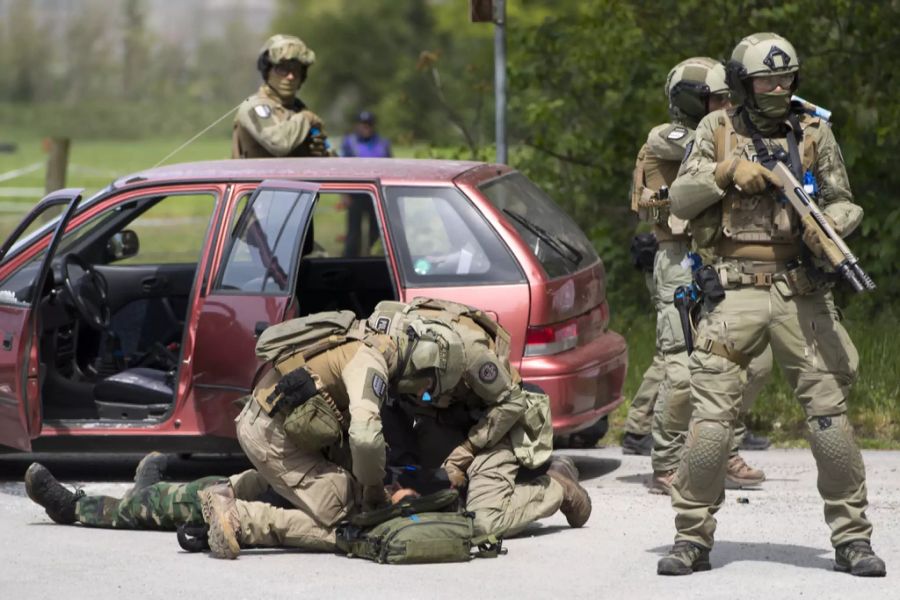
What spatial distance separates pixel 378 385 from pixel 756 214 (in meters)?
1.53

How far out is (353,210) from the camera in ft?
43.6

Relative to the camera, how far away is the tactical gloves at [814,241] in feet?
21.4

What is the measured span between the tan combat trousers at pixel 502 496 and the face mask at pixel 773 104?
5.64 feet

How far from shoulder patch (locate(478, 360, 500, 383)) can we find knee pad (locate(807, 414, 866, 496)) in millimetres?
1250

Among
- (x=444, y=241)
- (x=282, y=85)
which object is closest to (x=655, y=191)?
(x=444, y=241)

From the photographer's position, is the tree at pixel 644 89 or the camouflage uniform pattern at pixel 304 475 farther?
the tree at pixel 644 89

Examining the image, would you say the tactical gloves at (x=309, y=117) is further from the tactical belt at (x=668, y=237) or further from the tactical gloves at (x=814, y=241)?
the tactical gloves at (x=814, y=241)

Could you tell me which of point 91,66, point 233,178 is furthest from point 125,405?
point 91,66

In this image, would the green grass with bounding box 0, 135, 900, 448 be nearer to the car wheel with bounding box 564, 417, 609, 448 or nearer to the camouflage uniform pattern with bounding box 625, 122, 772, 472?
the car wheel with bounding box 564, 417, 609, 448

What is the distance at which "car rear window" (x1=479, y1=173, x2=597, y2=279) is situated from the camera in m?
8.55

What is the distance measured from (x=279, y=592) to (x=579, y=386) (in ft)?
7.56

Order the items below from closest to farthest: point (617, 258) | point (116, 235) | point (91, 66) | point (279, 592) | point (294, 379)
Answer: point (279, 592), point (294, 379), point (116, 235), point (617, 258), point (91, 66)

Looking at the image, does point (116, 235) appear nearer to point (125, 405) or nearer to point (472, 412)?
point (125, 405)

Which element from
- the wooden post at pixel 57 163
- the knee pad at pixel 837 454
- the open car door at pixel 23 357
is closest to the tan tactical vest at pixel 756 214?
the knee pad at pixel 837 454
